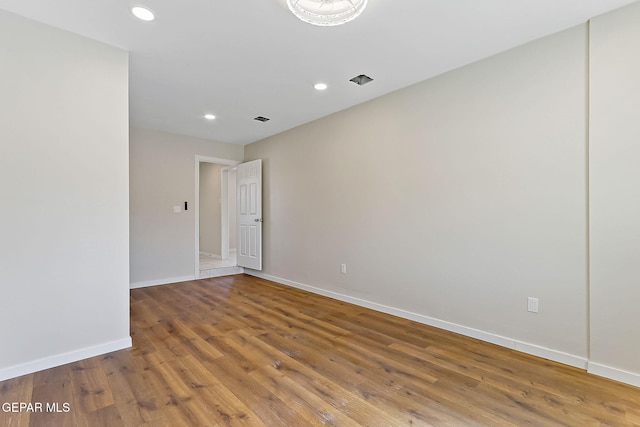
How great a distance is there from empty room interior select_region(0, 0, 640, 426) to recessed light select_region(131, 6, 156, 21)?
0.01 metres

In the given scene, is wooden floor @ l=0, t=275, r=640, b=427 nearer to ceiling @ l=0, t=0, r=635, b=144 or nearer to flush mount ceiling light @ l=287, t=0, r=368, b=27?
flush mount ceiling light @ l=287, t=0, r=368, b=27

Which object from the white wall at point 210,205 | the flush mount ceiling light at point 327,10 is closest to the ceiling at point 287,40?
the flush mount ceiling light at point 327,10

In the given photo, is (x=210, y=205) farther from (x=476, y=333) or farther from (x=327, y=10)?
(x=476, y=333)

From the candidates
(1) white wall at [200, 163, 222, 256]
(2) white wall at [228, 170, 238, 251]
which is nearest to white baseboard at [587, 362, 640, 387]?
(1) white wall at [200, 163, 222, 256]

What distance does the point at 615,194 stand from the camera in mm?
1978

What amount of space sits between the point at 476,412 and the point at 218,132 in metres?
4.84

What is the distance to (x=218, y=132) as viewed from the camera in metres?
4.89

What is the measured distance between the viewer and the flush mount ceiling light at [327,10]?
1814 mm

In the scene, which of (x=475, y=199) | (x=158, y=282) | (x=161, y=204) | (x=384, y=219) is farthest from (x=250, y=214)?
(x=475, y=199)

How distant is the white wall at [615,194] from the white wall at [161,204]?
5.14 m

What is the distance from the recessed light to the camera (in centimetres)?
198

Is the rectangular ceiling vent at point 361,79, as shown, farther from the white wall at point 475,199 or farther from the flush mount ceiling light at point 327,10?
the flush mount ceiling light at point 327,10

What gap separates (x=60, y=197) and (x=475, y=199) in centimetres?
341

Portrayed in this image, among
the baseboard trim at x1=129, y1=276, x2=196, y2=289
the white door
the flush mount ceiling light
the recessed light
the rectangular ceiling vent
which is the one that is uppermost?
the recessed light
